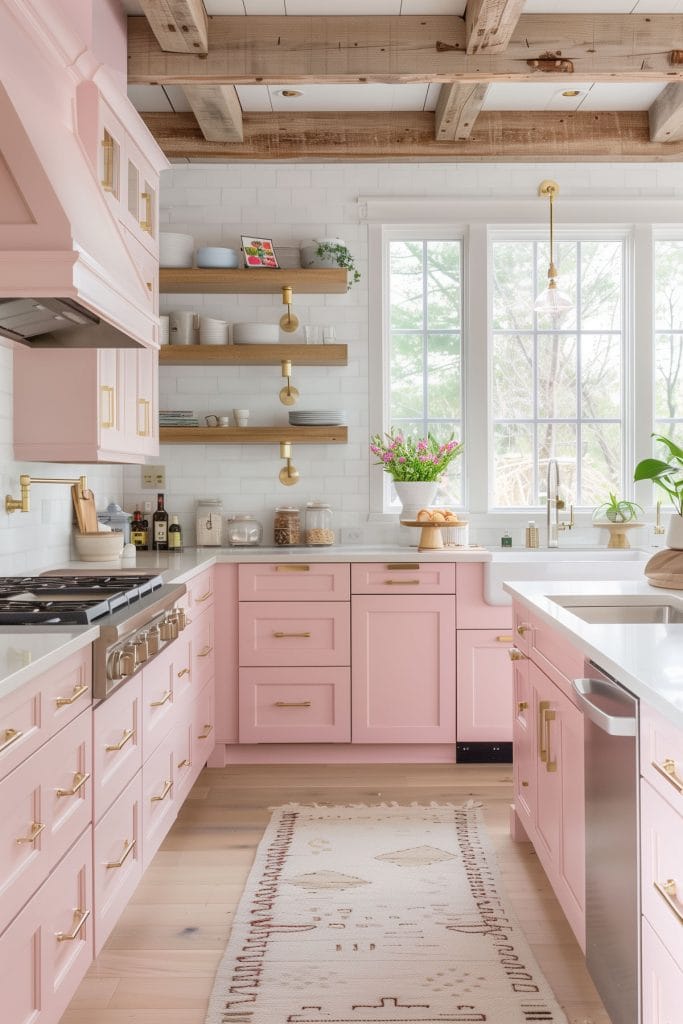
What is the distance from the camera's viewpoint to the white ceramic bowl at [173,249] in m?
4.51

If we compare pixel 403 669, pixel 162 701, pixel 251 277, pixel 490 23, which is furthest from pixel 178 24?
pixel 403 669

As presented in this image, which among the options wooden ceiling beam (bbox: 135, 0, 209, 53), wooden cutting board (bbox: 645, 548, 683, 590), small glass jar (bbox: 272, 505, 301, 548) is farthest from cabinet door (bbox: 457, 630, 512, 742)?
wooden ceiling beam (bbox: 135, 0, 209, 53)

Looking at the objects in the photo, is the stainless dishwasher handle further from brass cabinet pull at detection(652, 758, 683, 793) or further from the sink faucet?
the sink faucet

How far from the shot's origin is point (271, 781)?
3932 mm

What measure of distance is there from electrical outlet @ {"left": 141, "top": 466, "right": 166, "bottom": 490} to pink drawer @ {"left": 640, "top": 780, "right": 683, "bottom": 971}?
11.5ft

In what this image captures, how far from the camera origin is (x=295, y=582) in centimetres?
411

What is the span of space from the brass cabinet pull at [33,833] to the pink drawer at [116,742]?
1.34 ft

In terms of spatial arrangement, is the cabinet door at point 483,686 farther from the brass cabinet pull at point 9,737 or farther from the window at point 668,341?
the brass cabinet pull at point 9,737

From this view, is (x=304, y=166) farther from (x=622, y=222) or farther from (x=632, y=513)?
(x=632, y=513)

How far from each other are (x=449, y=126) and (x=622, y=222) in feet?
3.81

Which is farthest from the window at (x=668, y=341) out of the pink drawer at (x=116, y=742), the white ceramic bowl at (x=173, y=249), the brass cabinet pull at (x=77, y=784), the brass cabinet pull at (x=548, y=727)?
the brass cabinet pull at (x=77, y=784)

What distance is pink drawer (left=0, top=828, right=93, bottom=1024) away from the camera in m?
1.63

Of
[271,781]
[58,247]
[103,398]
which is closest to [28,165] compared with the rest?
[58,247]

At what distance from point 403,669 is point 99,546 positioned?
1466 millimetres
